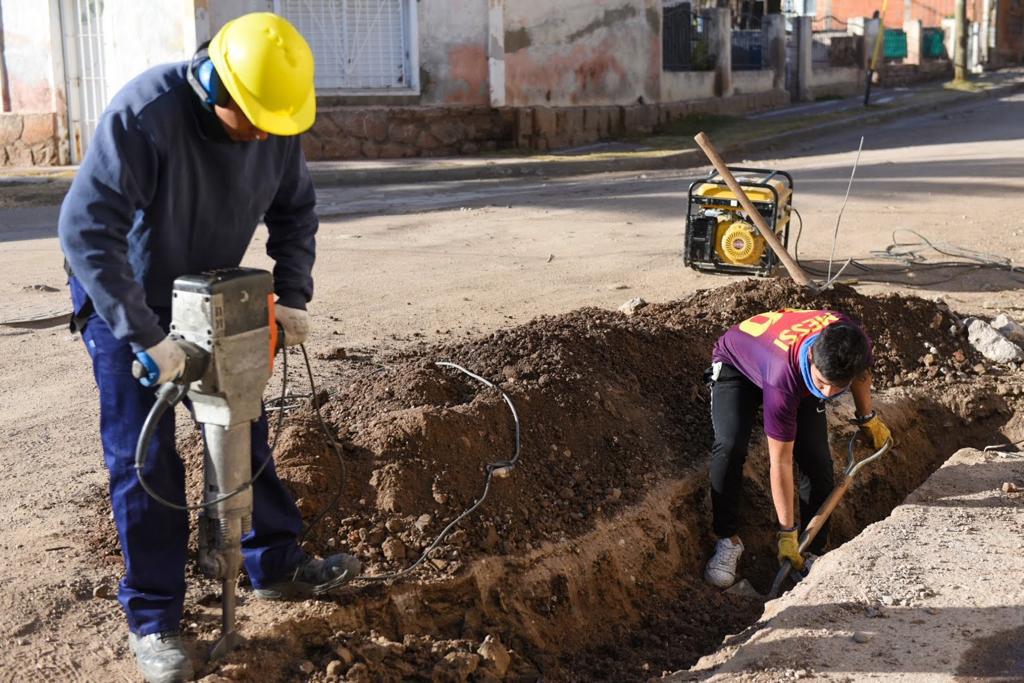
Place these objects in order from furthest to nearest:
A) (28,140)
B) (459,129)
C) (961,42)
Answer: (961,42) → (459,129) → (28,140)

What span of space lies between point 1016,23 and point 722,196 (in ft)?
115

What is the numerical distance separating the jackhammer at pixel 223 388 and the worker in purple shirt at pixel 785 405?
2.06 m

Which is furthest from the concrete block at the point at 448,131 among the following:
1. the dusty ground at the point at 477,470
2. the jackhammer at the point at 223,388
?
the jackhammer at the point at 223,388

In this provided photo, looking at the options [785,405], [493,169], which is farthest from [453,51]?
[785,405]

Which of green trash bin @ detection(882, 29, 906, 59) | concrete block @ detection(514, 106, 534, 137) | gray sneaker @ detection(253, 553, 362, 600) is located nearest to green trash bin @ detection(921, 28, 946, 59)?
green trash bin @ detection(882, 29, 906, 59)

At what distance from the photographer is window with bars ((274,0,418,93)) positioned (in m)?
16.1

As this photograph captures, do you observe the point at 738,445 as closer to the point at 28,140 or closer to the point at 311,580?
the point at 311,580

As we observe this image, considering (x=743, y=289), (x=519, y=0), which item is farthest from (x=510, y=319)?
(x=519, y=0)

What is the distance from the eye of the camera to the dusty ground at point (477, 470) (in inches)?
151

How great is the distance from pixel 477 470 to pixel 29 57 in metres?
13.6

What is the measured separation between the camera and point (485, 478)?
15.3ft

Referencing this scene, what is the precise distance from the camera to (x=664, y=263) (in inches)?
364

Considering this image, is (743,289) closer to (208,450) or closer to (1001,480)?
(1001,480)

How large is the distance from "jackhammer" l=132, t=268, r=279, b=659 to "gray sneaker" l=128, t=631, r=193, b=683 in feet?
0.51
